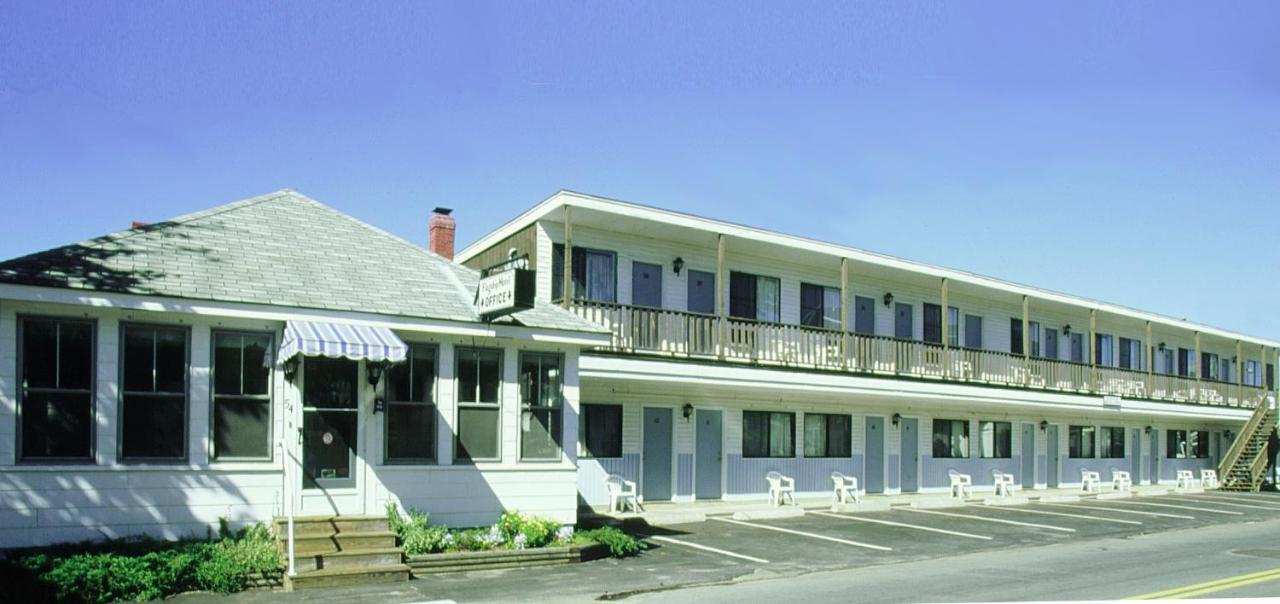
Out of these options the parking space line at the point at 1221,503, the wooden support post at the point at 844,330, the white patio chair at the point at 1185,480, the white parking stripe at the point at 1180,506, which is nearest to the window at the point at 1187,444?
the white patio chair at the point at 1185,480

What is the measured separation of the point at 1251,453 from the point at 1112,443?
744 cm

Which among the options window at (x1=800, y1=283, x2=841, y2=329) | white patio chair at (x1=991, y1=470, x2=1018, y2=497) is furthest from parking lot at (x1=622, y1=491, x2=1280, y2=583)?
window at (x1=800, y1=283, x2=841, y2=329)

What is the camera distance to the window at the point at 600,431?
2147 cm

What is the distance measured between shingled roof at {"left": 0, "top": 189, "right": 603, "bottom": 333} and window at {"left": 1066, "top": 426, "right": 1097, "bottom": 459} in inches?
980

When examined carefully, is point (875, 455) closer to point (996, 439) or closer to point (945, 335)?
point (945, 335)

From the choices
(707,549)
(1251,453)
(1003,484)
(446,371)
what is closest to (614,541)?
(707,549)

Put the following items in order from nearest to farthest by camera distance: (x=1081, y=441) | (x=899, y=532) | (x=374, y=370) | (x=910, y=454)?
(x=374, y=370) < (x=899, y=532) < (x=910, y=454) < (x=1081, y=441)

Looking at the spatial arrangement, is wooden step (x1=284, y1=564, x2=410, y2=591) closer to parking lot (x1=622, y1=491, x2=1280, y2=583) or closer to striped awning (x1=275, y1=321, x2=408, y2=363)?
striped awning (x1=275, y1=321, x2=408, y2=363)

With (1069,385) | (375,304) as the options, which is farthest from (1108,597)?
(1069,385)

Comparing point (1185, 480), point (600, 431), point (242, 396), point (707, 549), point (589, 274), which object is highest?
point (589, 274)

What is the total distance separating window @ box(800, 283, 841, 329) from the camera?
26375mm

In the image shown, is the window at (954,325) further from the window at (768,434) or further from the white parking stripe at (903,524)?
the white parking stripe at (903,524)

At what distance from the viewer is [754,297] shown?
82.4ft

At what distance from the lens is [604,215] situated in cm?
2077
